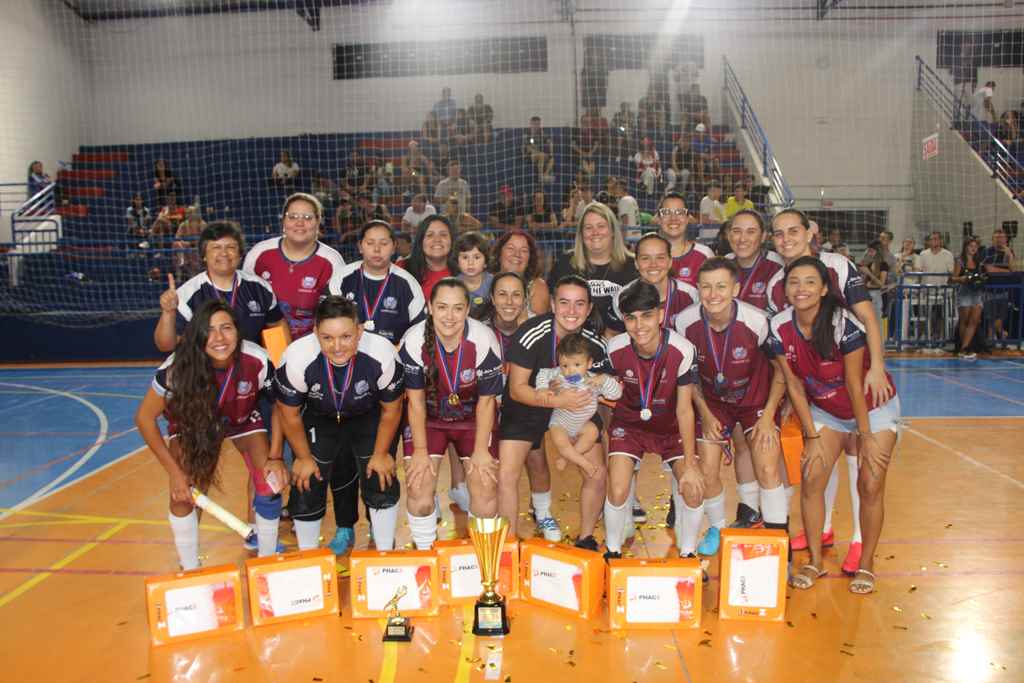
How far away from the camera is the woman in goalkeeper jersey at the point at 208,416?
11.8 feet

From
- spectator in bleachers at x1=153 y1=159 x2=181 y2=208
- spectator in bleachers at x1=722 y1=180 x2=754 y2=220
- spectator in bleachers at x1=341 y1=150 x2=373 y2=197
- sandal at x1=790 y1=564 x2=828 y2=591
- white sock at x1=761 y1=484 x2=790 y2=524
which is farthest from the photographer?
spectator in bleachers at x1=153 y1=159 x2=181 y2=208

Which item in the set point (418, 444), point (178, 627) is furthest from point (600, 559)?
point (178, 627)

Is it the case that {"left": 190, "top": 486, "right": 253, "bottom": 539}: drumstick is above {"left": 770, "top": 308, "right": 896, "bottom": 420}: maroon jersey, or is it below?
below

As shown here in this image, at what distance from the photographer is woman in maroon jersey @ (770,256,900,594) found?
3.61m

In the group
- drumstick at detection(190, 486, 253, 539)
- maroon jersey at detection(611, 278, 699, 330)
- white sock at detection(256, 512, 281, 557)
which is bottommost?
white sock at detection(256, 512, 281, 557)

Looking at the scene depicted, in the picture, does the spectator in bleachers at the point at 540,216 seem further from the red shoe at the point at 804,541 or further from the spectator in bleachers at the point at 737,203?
the red shoe at the point at 804,541

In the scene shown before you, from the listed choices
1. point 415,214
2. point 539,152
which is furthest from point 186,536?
point 539,152

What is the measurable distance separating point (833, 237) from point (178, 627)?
10.8 metres

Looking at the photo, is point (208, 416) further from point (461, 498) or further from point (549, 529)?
point (549, 529)

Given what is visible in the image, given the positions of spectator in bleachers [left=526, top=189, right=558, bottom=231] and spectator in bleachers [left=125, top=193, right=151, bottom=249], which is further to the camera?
spectator in bleachers [left=125, top=193, right=151, bottom=249]

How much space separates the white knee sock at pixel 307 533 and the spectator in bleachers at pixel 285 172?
12.7 meters

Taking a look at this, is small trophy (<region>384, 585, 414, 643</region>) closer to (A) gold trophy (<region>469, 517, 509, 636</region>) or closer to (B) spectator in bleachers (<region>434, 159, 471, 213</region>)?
(A) gold trophy (<region>469, 517, 509, 636</region>)

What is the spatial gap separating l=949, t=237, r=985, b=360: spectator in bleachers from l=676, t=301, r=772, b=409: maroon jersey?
29.6 ft

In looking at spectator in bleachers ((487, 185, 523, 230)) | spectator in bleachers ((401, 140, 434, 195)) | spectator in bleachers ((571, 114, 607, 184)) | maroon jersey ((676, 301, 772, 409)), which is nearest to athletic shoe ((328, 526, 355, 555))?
maroon jersey ((676, 301, 772, 409))
